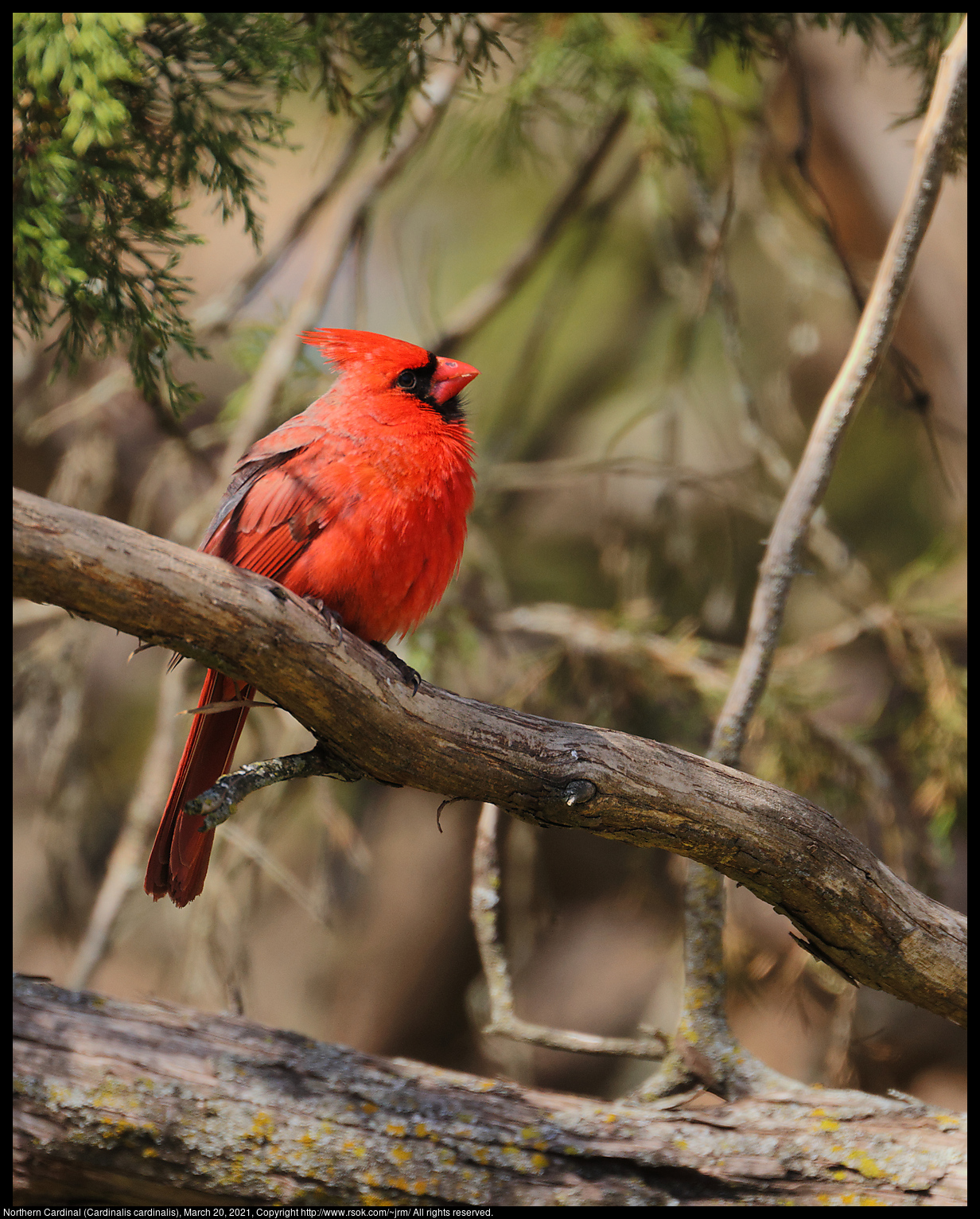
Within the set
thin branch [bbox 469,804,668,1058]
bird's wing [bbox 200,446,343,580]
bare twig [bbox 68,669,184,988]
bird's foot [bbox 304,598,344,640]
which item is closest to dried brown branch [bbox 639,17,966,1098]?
thin branch [bbox 469,804,668,1058]

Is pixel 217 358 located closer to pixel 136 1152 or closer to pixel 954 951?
pixel 136 1152

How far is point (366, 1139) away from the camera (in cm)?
228

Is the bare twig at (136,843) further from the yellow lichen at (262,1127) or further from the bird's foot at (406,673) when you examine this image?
the bird's foot at (406,673)

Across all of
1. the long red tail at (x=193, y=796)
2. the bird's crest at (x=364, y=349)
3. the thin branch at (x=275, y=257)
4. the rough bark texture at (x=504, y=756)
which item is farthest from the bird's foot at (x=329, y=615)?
the thin branch at (x=275, y=257)

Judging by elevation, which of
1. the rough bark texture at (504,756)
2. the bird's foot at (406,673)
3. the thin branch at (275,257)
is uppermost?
the thin branch at (275,257)

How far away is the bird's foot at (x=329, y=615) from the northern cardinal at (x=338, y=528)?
3cm

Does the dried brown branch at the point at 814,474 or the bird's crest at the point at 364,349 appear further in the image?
the bird's crest at the point at 364,349

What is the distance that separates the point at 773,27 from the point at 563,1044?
3497mm

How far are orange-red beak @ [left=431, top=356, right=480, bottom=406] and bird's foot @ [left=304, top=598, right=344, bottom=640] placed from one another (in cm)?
80

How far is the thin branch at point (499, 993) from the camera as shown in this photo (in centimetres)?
262

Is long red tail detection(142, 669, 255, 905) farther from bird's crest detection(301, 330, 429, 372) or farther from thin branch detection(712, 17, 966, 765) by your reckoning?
thin branch detection(712, 17, 966, 765)

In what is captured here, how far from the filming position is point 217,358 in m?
5.54

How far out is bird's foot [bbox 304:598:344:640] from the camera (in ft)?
6.57

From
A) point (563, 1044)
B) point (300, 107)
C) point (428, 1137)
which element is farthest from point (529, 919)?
point (300, 107)
